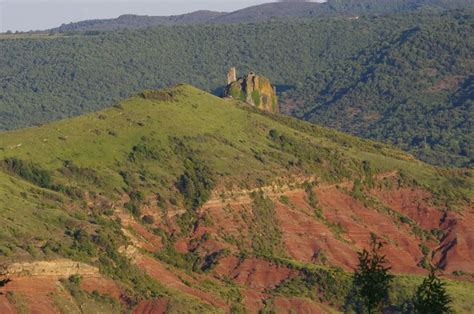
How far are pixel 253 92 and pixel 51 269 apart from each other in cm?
7660

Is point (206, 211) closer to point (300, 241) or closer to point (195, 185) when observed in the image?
point (195, 185)

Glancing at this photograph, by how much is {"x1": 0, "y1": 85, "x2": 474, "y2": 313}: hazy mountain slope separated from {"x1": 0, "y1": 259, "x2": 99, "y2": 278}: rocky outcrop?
0.12 meters

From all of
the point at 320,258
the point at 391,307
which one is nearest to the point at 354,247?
the point at 320,258

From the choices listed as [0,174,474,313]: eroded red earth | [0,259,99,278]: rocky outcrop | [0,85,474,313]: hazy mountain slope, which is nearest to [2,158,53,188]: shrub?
[0,85,474,313]: hazy mountain slope

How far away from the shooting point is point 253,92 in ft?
578

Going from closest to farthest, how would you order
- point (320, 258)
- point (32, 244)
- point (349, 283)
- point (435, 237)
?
1. point (32, 244)
2. point (349, 283)
3. point (320, 258)
4. point (435, 237)

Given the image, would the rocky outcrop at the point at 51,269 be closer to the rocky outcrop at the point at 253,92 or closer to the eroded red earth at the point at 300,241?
the eroded red earth at the point at 300,241

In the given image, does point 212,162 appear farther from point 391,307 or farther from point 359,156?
point 391,307

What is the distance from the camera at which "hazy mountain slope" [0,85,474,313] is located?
106438 millimetres

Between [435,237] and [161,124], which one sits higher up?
[161,124]

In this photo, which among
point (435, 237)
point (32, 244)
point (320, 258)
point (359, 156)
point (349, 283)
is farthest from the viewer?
point (359, 156)

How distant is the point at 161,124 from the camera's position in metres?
138

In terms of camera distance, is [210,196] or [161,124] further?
[161,124]

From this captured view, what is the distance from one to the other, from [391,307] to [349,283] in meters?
7.59
